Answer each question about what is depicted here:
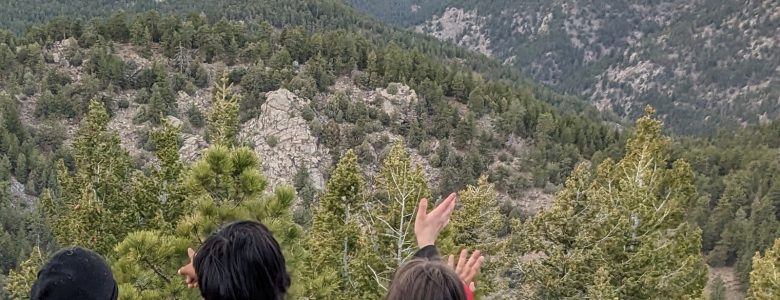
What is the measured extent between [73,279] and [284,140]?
3982cm

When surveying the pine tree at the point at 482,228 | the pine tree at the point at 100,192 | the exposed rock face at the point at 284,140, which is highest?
the pine tree at the point at 100,192

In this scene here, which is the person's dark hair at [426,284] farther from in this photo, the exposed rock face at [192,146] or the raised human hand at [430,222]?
the exposed rock face at [192,146]

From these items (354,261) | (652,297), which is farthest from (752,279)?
(354,261)

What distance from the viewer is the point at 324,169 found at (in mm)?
41500

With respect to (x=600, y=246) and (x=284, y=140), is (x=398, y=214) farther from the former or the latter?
(x=284, y=140)

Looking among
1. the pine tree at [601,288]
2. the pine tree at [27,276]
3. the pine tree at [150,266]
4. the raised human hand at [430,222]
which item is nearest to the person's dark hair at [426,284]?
the raised human hand at [430,222]

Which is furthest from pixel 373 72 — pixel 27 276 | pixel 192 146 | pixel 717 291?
pixel 27 276

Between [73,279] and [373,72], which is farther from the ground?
[73,279]

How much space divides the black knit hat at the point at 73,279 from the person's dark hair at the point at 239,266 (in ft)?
1.69

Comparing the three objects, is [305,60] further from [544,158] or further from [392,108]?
[544,158]

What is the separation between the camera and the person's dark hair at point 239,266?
3.48 meters

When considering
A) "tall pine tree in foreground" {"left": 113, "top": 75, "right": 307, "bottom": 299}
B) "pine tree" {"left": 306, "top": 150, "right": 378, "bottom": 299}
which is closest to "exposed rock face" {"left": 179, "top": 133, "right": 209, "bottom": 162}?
"pine tree" {"left": 306, "top": 150, "right": 378, "bottom": 299}

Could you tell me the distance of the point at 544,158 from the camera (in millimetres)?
46500

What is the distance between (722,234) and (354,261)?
3981 centimetres
